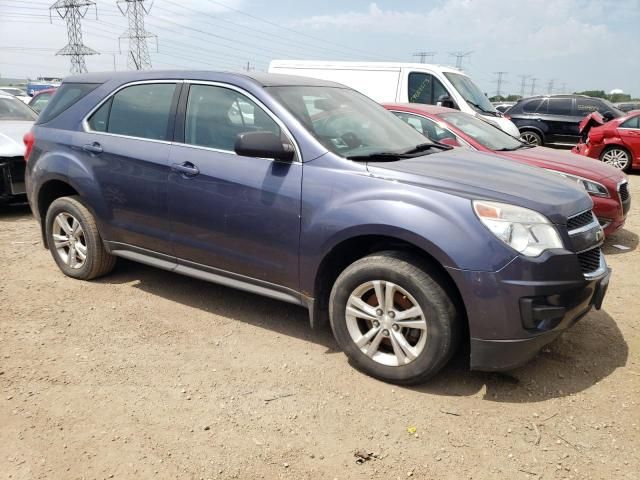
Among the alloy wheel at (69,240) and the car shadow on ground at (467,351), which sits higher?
the alloy wheel at (69,240)

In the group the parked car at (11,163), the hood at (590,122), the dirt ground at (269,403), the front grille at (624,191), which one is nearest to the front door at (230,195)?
the dirt ground at (269,403)

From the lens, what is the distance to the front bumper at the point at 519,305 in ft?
9.36

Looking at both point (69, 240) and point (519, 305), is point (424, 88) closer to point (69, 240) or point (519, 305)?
point (69, 240)

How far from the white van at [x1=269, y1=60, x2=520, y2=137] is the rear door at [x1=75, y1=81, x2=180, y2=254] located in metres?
6.96

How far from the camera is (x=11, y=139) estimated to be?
724 centimetres

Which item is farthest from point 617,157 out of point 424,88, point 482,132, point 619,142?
point 482,132

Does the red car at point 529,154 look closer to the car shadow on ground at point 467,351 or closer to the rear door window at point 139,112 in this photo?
the car shadow on ground at point 467,351

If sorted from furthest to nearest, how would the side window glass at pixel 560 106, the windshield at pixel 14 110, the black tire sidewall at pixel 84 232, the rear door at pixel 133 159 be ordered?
1. the side window glass at pixel 560 106
2. the windshield at pixel 14 110
3. the black tire sidewall at pixel 84 232
4. the rear door at pixel 133 159

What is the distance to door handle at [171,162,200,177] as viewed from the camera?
12.5 feet

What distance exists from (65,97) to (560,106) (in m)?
14.6

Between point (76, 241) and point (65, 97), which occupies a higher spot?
point (65, 97)

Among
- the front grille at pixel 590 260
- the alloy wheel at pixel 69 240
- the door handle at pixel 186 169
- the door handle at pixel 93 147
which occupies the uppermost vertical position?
the door handle at pixel 93 147

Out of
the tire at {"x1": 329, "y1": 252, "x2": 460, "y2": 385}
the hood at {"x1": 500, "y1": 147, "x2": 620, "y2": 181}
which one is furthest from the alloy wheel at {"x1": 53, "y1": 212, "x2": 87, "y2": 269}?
the hood at {"x1": 500, "y1": 147, "x2": 620, "y2": 181}

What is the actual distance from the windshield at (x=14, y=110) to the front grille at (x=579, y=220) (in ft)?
26.1
